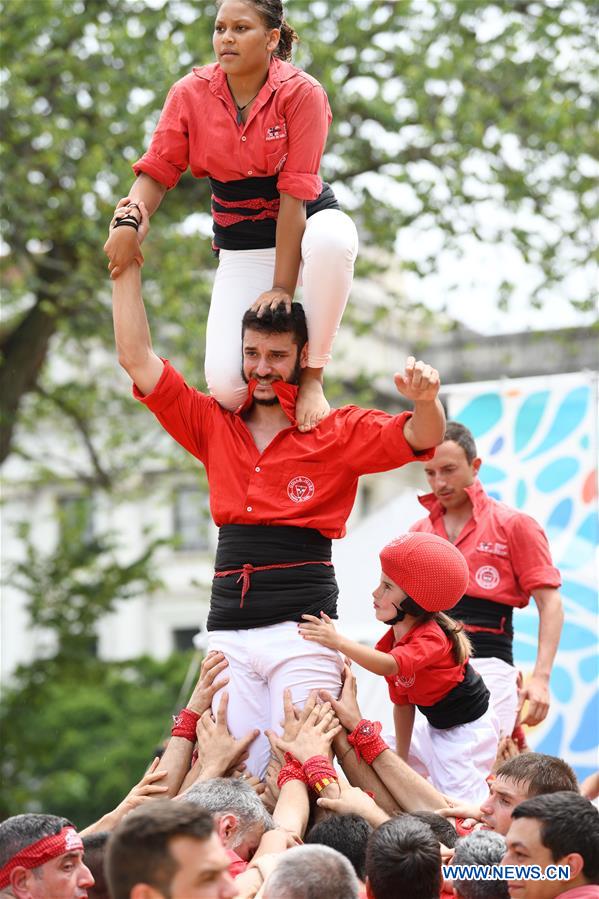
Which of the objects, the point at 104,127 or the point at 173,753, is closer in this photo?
the point at 173,753

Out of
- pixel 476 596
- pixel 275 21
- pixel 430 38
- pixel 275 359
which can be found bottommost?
pixel 476 596

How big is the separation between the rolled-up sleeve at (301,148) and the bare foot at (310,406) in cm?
62

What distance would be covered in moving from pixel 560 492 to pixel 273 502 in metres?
3.51

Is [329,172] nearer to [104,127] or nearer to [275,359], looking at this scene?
[104,127]

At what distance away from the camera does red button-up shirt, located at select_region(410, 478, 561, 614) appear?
5.55 metres

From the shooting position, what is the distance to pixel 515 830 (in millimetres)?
3592

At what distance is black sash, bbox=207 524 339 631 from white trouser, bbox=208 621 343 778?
0.05 meters

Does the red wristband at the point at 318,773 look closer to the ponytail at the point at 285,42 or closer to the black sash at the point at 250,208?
the black sash at the point at 250,208

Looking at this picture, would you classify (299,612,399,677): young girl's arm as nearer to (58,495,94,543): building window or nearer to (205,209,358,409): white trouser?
(205,209,358,409): white trouser

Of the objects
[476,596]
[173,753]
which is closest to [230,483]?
[173,753]

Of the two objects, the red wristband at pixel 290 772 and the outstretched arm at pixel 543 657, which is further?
the outstretched arm at pixel 543 657

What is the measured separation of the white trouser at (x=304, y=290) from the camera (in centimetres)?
458

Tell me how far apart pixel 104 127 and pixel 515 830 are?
9.28m

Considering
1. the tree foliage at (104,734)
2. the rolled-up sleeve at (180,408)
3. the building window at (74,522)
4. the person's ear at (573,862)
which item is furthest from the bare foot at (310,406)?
the tree foliage at (104,734)
